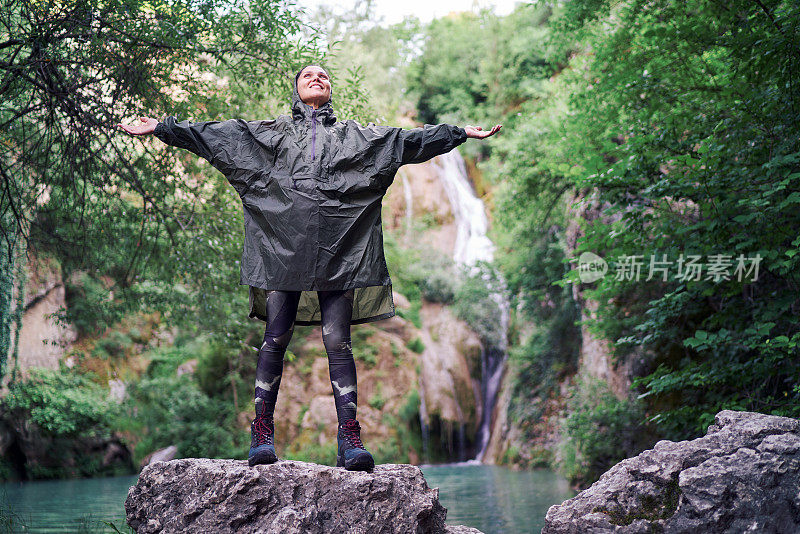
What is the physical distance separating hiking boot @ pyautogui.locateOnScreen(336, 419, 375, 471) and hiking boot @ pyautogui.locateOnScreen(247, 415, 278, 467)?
0.33 metres

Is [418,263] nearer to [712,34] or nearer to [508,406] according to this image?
[508,406]

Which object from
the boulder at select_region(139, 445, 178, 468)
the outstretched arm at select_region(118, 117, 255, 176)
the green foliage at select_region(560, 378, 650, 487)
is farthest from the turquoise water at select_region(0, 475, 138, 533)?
the green foliage at select_region(560, 378, 650, 487)

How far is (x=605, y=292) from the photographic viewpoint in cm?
706

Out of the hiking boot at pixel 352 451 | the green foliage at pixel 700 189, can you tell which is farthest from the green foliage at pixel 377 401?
the hiking boot at pixel 352 451

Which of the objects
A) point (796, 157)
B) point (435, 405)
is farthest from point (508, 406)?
point (796, 157)

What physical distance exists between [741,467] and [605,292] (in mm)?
4350

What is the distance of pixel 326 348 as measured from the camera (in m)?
3.33

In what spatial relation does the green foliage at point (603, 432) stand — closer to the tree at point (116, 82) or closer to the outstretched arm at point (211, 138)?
the tree at point (116, 82)

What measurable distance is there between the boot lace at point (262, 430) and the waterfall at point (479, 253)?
13858 millimetres

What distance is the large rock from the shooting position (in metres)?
2.74

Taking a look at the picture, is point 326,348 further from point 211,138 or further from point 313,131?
point 211,138

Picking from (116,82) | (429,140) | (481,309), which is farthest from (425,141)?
(481,309)

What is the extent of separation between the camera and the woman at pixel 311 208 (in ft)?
10.9

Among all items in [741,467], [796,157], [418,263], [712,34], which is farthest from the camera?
[418,263]
